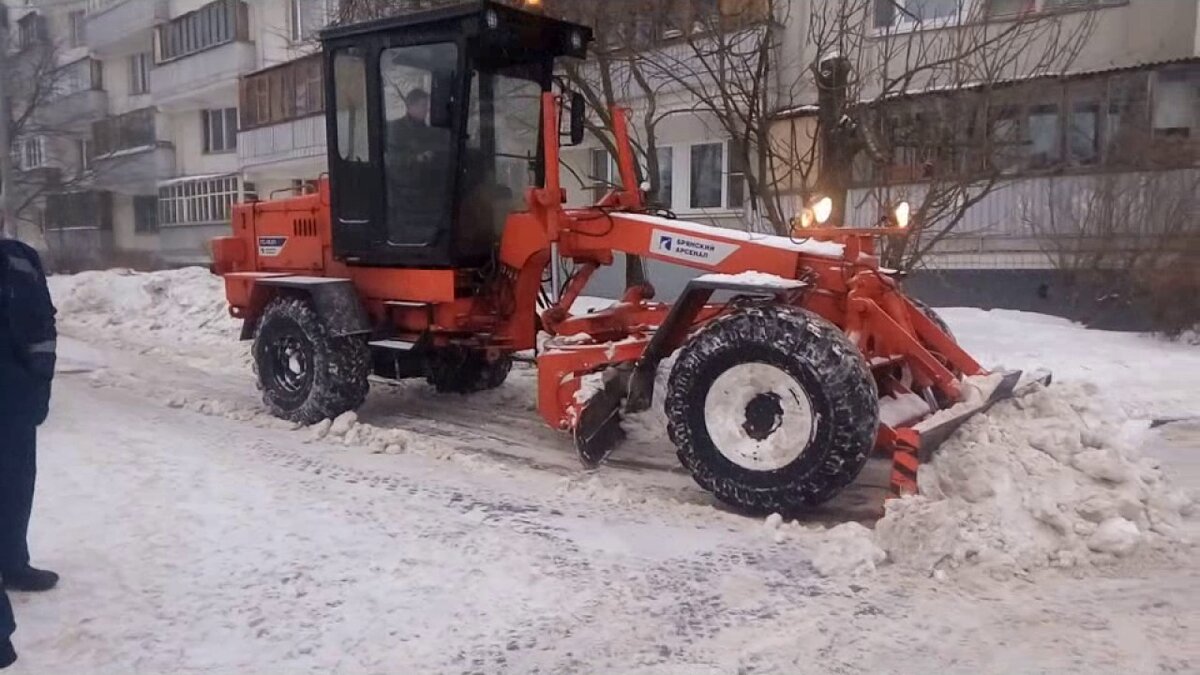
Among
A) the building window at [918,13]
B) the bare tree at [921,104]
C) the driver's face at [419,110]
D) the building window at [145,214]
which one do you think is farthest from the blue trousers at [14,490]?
the building window at [145,214]

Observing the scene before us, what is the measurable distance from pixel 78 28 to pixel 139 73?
5.76m

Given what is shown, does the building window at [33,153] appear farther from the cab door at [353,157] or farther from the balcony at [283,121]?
the cab door at [353,157]

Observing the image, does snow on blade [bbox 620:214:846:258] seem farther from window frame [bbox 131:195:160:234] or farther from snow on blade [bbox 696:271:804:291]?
window frame [bbox 131:195:160:234]

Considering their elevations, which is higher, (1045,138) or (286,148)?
(286,148)

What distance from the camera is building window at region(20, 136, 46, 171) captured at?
37562 mm

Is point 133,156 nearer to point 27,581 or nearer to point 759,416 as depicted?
point 27,581

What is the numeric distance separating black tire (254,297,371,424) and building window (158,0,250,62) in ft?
78.9

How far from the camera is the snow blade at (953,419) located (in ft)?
17.0

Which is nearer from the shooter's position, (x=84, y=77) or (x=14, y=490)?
(x=14, y=490)

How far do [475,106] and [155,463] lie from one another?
324 centimetres

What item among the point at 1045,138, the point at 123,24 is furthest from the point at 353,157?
the point at 123,24

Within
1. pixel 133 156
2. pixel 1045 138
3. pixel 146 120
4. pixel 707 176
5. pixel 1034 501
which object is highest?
pixel 146 120

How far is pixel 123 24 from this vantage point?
35.8 m

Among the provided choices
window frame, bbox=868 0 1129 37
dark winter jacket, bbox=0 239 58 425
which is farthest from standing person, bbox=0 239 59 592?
window frame, bbox=868 0 1129 37
